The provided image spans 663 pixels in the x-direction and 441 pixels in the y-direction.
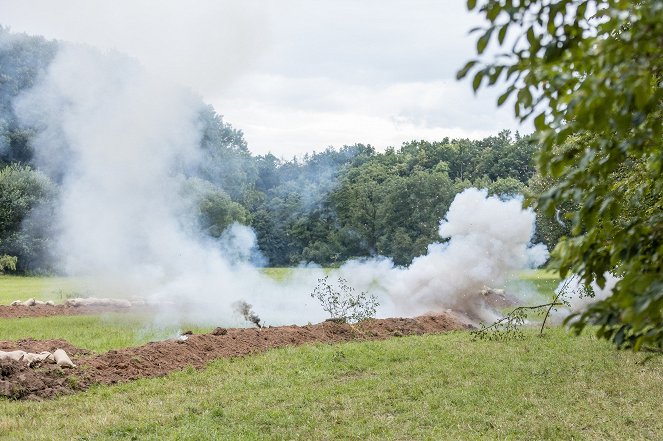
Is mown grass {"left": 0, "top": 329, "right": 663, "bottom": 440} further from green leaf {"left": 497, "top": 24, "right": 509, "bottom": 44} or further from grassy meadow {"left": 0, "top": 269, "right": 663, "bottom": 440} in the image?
green leaf {"left": 497, "top": 24, "right": 509, "bottom": 44}

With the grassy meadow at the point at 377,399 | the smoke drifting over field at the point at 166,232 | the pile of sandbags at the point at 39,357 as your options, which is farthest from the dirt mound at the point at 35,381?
the smoke drifting over field at the point at 166,232

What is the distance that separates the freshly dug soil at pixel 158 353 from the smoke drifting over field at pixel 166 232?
4.31 metres

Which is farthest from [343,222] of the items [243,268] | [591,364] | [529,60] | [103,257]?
[529,60]

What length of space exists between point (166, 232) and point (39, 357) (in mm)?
16830

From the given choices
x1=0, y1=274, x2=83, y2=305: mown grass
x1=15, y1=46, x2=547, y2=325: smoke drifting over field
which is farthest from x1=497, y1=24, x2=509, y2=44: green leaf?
x1=0, y1=274, x2=83, y2=305: mown grass

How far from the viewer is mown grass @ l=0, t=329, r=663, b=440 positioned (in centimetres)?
801

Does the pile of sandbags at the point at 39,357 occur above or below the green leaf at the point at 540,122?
below

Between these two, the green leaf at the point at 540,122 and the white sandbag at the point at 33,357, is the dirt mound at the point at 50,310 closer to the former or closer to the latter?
the white sandbag at the point at 33,357

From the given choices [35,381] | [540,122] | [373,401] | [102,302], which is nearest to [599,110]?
[540,122]

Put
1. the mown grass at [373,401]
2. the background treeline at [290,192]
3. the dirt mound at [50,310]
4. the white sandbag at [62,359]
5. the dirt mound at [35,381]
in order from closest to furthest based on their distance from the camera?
the mown grass at [373,401]
the dirt mound at [35,381]
the white sandbag at [62,359]
the dirt mound at [50,310]
the background treeline at [290,192]

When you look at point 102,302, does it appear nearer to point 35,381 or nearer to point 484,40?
point 35,381

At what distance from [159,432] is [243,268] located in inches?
775

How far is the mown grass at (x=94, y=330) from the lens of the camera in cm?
1463

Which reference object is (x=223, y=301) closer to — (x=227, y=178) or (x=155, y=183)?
(x=155, y=183)
